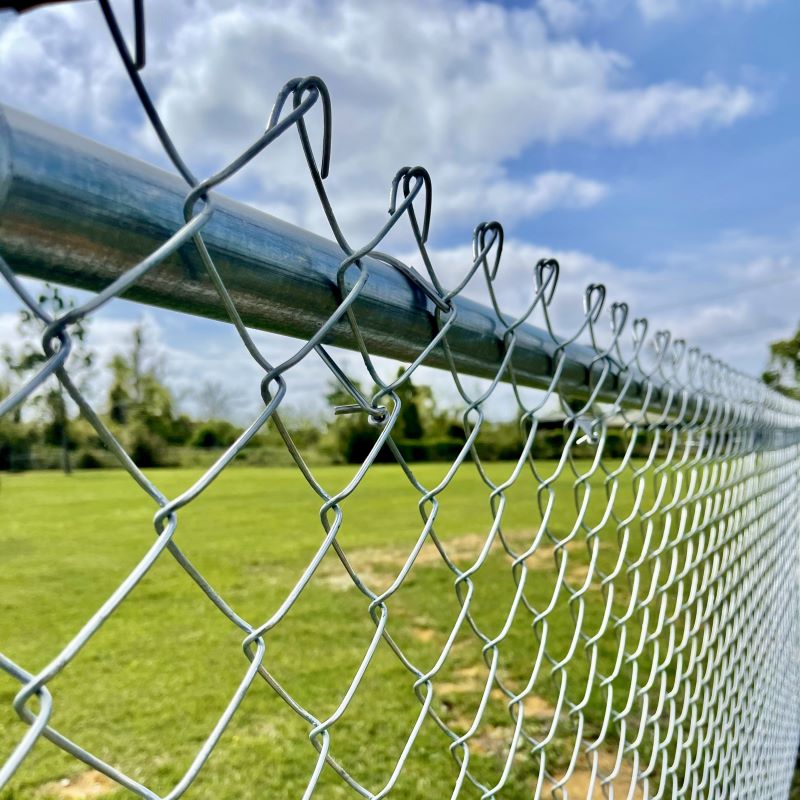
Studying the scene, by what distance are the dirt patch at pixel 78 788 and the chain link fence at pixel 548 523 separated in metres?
0.83

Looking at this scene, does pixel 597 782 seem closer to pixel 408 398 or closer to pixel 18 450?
pixel 408 398

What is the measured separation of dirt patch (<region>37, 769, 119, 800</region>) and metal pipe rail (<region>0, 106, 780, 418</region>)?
8.77 ft

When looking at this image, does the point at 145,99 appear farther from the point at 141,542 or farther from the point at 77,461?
the point at 77,461

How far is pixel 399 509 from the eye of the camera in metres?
11.6

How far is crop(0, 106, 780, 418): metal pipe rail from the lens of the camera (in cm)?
36

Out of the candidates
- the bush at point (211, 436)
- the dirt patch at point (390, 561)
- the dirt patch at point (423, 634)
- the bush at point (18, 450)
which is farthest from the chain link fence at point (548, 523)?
the bush at point (18, 450)

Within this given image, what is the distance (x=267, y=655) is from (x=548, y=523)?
3181mm

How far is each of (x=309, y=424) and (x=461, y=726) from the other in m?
19.3

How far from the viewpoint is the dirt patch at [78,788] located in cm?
253

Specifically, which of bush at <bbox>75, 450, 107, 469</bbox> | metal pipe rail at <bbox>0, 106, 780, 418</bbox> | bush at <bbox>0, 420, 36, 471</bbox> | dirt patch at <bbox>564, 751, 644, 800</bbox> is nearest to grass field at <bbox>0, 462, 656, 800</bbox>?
dirt patch at <bbox>564, 751, 644, 800</bbox>

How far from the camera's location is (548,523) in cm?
147

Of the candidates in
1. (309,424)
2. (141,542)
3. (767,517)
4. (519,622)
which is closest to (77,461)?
(309,424)

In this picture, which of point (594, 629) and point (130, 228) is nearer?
point (130, 228)

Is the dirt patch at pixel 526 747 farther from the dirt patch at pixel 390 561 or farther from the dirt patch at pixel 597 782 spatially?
the dirt patch at pixel 390 561
